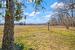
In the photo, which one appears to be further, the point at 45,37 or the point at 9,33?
the point at 45,37

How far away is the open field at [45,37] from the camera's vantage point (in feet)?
67.4

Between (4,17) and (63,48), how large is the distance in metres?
6.75

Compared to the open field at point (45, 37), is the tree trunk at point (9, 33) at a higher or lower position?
higher

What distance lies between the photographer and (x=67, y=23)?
23.7m

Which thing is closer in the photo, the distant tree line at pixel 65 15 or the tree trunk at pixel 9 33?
the tree trunk at pixel 9 33

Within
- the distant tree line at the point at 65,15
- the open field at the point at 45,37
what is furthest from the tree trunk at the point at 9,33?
the distant tree line at the point at 65,15

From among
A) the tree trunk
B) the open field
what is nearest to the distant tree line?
the open field

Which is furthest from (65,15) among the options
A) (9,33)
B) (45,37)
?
(9,33)

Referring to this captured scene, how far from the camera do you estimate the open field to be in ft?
67.4

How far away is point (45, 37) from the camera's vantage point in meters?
23.2

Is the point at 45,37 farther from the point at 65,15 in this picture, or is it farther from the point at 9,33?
the point at 9,33

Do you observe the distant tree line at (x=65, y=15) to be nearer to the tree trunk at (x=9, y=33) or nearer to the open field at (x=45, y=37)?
the open field at (x=45, y=37)

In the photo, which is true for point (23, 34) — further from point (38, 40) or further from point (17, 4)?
point (17, 4)

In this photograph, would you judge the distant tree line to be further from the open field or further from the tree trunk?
the tree trunk
